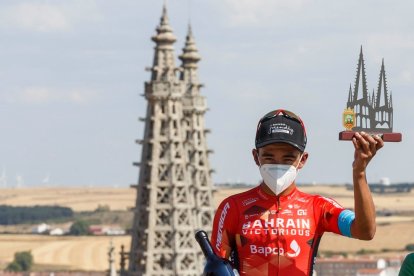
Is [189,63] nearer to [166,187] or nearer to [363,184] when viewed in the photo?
[166,187]

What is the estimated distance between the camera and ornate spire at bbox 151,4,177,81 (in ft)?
417

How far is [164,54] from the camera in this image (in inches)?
5027

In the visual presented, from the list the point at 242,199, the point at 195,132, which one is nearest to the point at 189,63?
the point at 195,132

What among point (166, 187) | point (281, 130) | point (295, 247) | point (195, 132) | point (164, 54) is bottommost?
point (295, 247)

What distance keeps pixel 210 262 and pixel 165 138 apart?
11785 cm

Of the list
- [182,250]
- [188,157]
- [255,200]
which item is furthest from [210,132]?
[255,200]

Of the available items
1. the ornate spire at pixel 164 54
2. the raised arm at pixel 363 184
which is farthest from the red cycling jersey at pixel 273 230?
the ornate spire at pixel 164 54

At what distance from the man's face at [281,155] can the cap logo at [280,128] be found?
11 cm

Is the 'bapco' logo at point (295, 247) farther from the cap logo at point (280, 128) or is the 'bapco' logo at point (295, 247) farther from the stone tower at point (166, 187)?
the stone tower at point (166, 187)

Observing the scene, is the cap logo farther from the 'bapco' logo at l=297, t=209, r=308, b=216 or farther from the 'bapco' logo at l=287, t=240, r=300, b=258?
the 'bapco' logo at l=287, t=240, r=300, b=258

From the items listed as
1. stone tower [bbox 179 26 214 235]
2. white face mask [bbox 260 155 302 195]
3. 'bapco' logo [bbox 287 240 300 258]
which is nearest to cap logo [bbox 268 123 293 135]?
white face mask [bbox 260 155 302 195]

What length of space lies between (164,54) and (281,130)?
114 m

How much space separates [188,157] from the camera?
137 meters

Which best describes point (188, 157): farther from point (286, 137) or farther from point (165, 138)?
point (286, 137)
